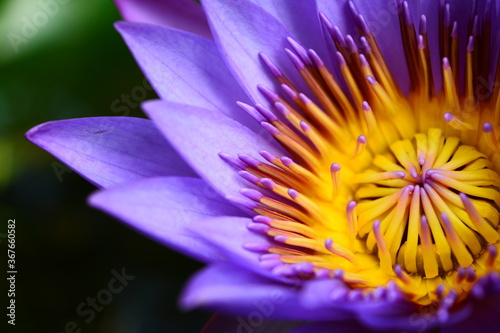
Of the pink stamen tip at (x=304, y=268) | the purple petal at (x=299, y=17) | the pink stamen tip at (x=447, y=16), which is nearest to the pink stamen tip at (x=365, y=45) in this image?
the purple petal at (x=299, y=17)

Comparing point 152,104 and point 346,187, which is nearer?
point 152,104

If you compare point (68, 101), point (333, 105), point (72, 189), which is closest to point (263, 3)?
point (333, 105)

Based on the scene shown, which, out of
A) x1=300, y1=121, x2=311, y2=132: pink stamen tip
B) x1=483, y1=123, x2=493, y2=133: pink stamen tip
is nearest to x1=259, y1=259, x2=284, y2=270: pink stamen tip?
x1=300, y1=121, x2=311, y2=132: pink stamen tip

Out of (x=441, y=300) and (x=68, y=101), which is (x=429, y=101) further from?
(x=68, y=101)

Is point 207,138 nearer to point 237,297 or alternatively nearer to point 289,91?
point 289,91

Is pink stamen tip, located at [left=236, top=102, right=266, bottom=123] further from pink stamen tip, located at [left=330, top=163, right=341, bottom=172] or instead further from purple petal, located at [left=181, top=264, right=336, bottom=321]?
purple petal, located at [left=181, top=264, right=336, bottom=321]

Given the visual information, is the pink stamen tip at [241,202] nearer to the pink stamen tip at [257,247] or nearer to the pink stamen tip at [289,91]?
the pink stamen tip at [257,247]
